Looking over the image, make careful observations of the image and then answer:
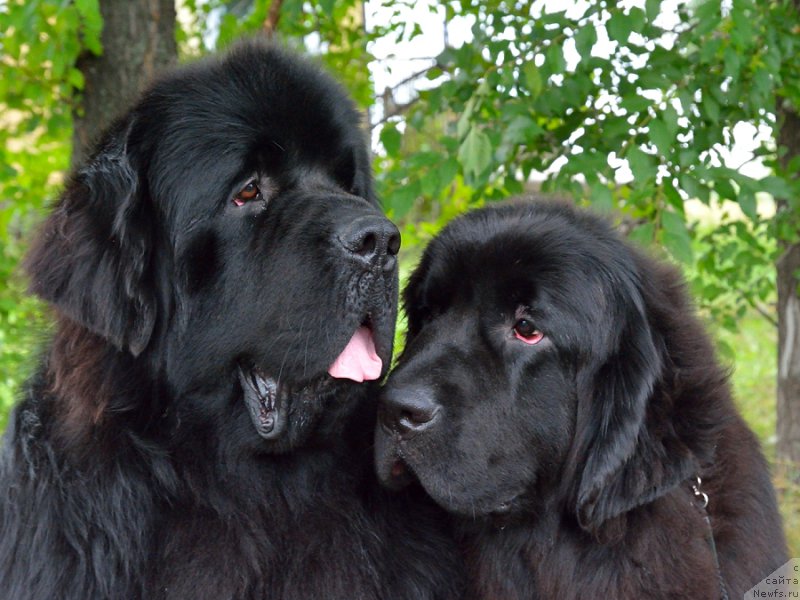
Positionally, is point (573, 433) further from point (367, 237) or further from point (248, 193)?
point (248, 193)

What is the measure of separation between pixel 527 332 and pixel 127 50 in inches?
113

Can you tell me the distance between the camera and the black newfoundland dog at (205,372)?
2578 mm

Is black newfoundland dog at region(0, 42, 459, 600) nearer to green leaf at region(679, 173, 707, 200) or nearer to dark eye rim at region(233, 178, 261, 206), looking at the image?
dark eye rim at region(233, 178, 261, 206)

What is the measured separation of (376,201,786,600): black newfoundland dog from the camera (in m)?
2.64

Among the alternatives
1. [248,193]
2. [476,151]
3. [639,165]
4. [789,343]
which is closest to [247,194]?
[248,193]

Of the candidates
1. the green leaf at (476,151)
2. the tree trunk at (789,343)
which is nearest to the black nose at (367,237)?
the green leaf at (476,151)

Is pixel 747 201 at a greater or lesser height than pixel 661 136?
lesser

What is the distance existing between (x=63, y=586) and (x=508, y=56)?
2.51 metres

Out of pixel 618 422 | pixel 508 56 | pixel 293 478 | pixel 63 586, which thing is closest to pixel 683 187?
pixel 508 56

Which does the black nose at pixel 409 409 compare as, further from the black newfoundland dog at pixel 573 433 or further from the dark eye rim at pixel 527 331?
the dark eye rim at pixel 527 331

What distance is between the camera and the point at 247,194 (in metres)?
2.76

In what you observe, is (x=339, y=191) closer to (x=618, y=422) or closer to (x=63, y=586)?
(x=618, y=422)

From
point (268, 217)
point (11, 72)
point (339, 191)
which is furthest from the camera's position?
point (11, 72)

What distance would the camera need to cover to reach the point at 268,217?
2723mm
